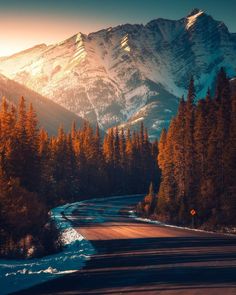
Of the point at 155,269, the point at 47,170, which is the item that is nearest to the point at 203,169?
the point at 47,170

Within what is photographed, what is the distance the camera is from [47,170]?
2896 inches

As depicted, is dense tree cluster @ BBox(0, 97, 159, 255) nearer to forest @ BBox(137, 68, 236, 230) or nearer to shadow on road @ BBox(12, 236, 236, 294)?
shadow on road @ BBox(12, 236, 236, 294)

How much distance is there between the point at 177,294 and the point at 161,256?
9.03m

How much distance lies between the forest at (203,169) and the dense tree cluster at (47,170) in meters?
13.6

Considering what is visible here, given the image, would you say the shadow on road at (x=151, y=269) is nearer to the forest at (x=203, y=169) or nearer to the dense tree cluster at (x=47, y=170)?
the dense tree cluster at (x=47, y=170)

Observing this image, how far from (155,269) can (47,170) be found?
5600cm

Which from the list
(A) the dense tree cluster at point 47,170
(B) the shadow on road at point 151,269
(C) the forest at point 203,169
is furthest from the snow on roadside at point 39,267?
(C) the forest at point 203,169

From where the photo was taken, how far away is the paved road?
48.6 feet

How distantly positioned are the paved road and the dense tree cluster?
4.53 meters

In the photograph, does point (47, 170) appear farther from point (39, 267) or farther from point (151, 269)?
point (151, 269)

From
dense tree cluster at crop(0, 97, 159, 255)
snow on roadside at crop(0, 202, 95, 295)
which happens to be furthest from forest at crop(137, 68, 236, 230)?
snow on roadside at crop(0, 202, 95, 295)

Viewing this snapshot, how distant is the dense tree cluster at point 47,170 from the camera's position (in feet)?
95.6

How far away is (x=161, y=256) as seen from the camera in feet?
75.2

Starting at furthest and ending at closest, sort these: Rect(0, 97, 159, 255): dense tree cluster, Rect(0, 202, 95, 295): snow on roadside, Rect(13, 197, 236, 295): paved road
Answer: Rect(0, 97, 159, 255): dense tree cluster, Rect(0, 202, 95, 295): snow on roadside, Rect(13, 197, 236, 295): paved road
